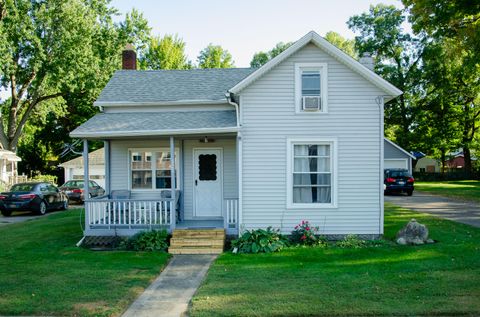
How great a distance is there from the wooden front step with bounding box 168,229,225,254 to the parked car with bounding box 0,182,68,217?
1163 cm

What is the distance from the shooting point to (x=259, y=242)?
1050cm

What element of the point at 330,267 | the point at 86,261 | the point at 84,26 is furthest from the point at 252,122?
the point at 84,26

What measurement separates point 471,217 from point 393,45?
34.7 metres

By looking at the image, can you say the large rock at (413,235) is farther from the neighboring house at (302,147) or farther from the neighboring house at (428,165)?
the neighboring house at (428,165)

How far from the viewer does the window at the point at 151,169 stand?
13.5m

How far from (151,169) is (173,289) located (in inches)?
258

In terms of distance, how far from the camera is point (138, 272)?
27.9ft

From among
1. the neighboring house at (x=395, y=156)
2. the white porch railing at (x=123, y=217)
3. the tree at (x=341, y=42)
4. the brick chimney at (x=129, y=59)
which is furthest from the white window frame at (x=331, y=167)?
the tree at (x=341, y=42)

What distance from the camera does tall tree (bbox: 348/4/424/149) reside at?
45594mm

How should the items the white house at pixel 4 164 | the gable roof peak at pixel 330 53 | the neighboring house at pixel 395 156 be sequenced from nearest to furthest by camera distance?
1. the gable roof peak at pixel 330 53
2. the white house at pixel 4 164
3. the neighboring house at pixel 395 156

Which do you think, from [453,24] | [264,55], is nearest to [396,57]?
[264,55]

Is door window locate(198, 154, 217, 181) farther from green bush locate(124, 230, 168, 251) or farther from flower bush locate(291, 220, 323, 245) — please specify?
flower bush locate(291, 220, 323, 245)

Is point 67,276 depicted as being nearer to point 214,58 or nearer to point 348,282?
point 348,282

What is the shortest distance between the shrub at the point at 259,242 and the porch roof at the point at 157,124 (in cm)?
288
